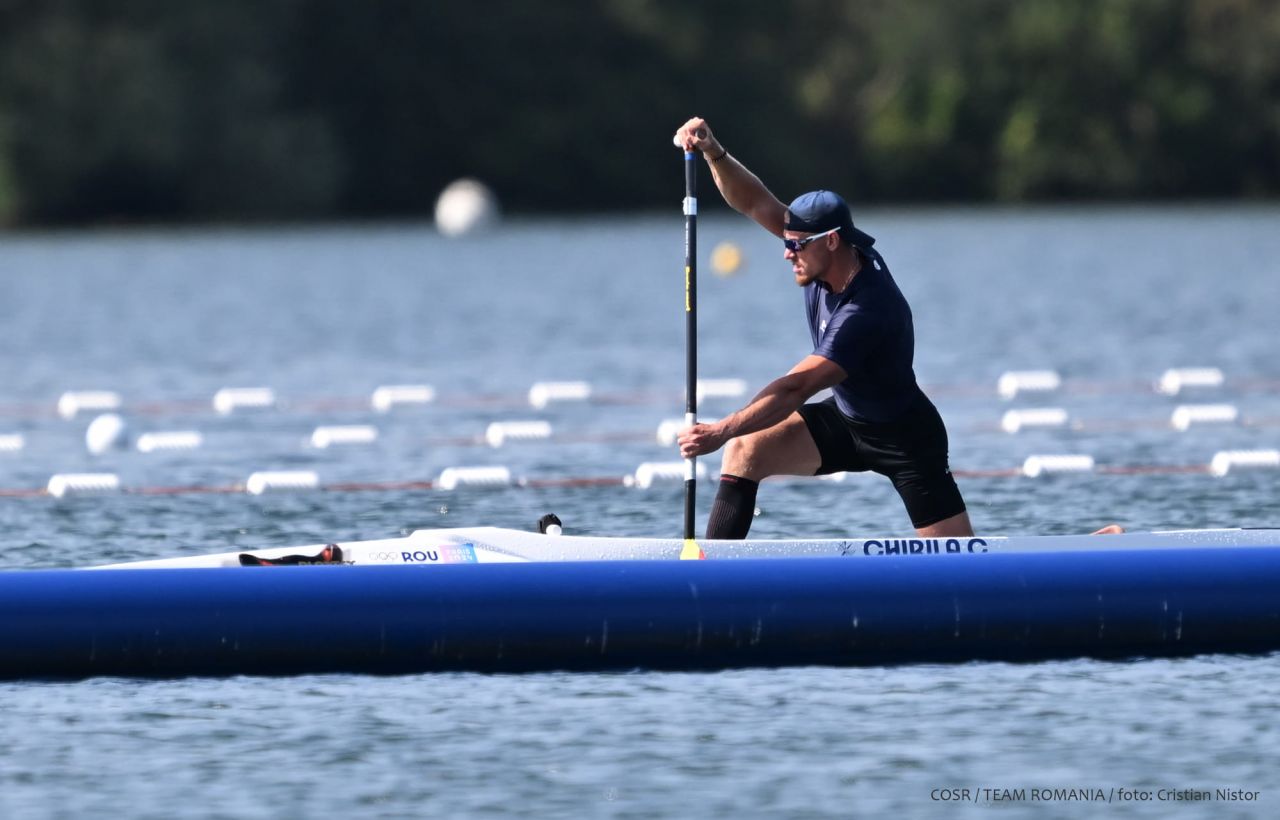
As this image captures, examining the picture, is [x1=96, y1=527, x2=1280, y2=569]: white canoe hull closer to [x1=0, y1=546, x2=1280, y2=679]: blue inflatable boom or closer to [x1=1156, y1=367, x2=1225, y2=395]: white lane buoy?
[x1=0, y1=546, x2=1280, y2=679]: blue inflatable boom

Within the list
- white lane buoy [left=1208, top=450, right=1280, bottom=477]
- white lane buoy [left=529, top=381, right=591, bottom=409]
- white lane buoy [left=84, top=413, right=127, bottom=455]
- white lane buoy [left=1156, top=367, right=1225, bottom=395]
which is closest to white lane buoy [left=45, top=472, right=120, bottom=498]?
white lane buoy [left=84, top=413, right=127, bottom=455]

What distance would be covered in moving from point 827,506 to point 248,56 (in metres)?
49.2

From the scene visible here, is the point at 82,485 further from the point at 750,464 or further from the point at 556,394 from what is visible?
the point at 750,464

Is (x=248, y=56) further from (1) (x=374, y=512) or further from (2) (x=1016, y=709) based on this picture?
(2) (x=1016, y=709)

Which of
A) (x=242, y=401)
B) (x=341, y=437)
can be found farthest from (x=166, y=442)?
(x=242, y=401)

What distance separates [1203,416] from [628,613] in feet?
31.9

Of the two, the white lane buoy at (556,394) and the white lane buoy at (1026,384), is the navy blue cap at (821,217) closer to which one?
the white lane buoy at (556,394)

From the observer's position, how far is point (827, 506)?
14320 millimetres

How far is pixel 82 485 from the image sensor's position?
1488 centimetres

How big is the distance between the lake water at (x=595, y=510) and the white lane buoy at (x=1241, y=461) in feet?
0.25

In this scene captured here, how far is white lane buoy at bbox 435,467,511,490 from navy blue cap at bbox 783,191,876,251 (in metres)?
5.83

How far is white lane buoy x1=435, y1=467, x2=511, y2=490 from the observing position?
15117 mm

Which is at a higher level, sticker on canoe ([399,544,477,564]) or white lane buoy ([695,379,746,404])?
white lane buoy ([695,379,746,404])

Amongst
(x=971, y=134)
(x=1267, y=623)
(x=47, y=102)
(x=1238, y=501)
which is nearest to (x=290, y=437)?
(x=1238, y=501)
